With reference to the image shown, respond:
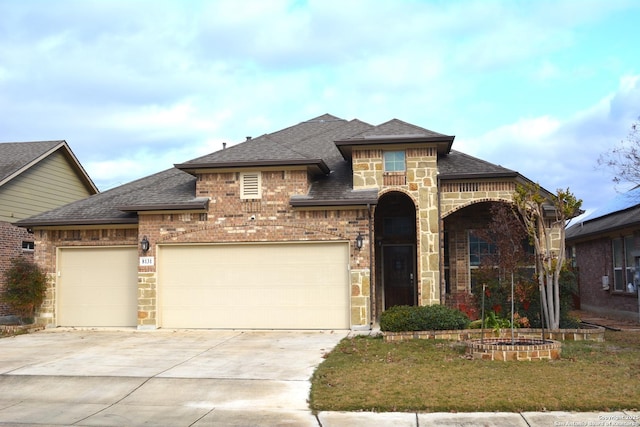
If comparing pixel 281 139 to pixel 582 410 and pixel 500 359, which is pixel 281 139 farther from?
pixel 582 410

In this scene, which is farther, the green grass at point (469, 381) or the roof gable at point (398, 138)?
the roof gable at point (398, 138)

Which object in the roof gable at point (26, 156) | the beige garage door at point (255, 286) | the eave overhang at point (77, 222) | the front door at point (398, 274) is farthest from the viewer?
A: the roof gable at point (26, 156)

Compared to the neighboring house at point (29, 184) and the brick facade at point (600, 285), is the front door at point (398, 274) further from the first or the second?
the neighboring house at point (29, 184)

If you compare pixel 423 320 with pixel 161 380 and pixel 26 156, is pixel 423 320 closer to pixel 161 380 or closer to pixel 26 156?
pixel 161 380

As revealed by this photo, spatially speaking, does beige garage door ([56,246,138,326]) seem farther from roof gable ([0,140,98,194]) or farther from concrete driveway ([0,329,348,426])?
roof gable ([0,140,98,194])

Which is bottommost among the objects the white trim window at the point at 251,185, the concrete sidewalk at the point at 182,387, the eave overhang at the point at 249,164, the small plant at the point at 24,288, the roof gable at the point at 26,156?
the concrete sidewalk at the point at 182,387

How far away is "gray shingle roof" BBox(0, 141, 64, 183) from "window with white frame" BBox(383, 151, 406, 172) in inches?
510

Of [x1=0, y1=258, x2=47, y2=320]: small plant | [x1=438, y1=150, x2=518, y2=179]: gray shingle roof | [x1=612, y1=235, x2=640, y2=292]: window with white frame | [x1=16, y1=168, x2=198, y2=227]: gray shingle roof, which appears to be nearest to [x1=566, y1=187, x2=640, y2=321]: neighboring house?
[x1=612, y1=235, x2=640, y2=292]: window with white frame

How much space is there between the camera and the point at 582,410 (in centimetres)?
794

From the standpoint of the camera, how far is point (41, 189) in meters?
23.8

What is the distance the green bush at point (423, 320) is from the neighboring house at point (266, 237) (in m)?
2.11

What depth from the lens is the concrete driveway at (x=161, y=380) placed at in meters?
8.26

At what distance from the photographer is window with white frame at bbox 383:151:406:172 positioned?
17.0 m

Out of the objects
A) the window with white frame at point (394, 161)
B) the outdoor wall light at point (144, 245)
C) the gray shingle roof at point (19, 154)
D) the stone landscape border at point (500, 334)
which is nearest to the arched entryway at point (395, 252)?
the window with white frame at point (394, 161)
